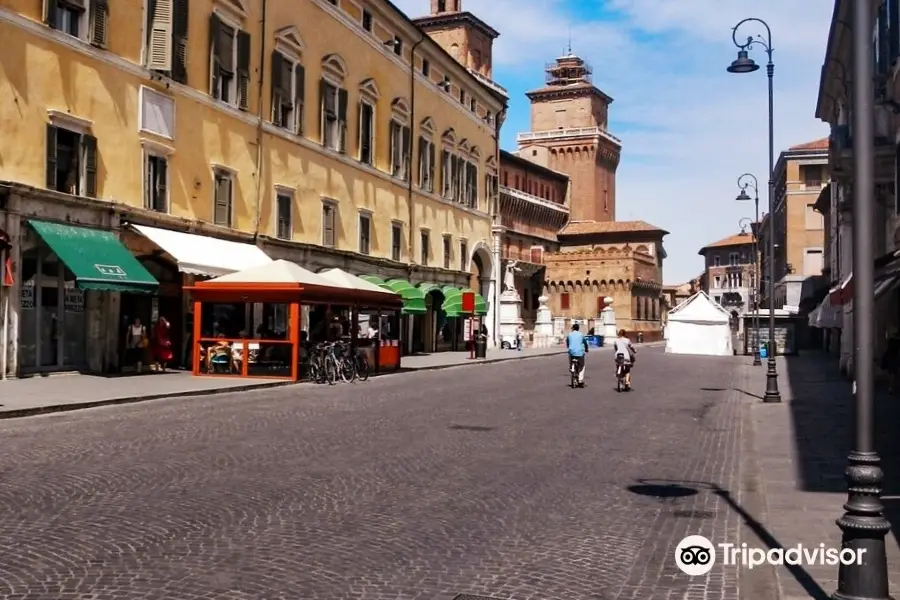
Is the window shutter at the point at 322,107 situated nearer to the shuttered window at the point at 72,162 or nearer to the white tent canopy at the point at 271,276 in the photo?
the white tent canopy at the point at 271,276

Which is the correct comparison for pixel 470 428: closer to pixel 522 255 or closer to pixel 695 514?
pixel 695 514

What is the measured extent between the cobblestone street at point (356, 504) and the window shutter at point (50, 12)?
9.98 m

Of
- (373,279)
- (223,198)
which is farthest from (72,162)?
(373,279)

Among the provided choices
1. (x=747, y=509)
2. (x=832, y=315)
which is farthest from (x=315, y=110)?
(x=747, y=509)

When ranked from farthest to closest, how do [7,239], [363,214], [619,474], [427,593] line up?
1. [363,214]
2. [7,239]
3. [619,474]
4. [427,593]

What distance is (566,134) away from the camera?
112188 millimetres

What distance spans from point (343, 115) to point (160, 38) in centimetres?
1218

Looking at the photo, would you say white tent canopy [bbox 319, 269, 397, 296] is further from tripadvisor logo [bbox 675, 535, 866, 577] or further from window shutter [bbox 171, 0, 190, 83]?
tripadvisor logo [bbox 675, 535, 866, 577]

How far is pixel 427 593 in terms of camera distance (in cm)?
576

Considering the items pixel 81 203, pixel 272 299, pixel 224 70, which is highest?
pixel 224 70

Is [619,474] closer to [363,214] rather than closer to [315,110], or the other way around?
[315,110]

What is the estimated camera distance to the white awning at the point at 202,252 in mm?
24547

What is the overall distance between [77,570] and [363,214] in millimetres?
33212

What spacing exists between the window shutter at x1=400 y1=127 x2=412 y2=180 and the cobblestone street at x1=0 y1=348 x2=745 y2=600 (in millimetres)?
27505
